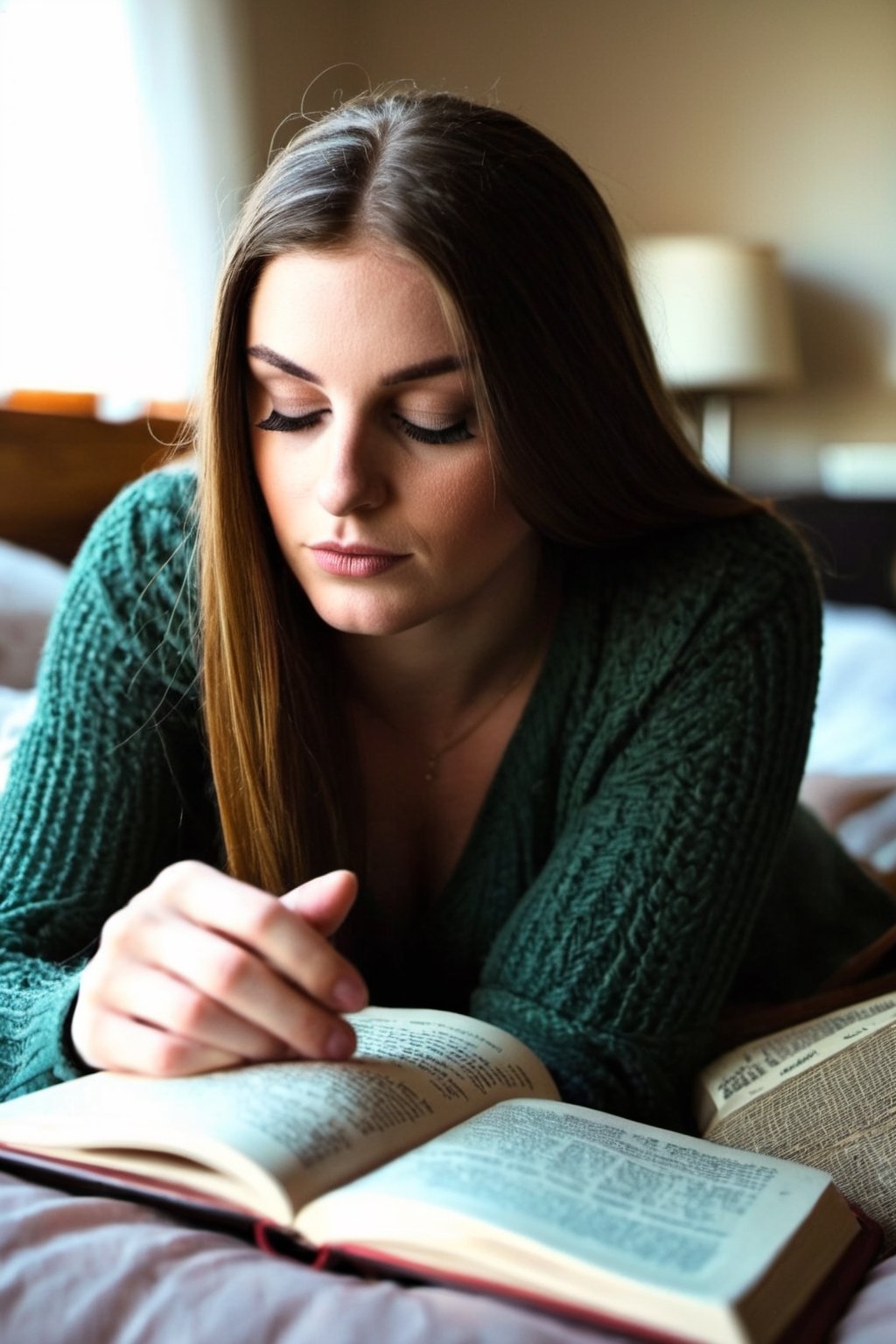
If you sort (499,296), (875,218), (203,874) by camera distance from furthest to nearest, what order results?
1. (875,218)
2. (499,296)
3. (203,874)

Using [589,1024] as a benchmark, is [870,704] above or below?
below

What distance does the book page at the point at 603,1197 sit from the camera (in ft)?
1.62

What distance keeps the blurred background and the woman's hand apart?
6.70 ft

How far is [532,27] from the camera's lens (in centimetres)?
329

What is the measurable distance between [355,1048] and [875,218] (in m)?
3.10

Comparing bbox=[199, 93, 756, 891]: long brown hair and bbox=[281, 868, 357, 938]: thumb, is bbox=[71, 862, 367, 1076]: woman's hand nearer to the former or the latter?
bbox=[281, 868, 357, 938]: thumb

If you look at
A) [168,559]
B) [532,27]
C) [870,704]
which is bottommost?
[870,704]

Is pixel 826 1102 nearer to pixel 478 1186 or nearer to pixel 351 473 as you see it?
pixel 478 1186

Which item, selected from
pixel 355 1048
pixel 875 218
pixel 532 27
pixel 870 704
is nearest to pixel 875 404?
pixel 875 218

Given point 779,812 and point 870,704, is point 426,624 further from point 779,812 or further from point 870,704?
point 870,704

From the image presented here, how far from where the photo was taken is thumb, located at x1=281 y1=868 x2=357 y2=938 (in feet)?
2.08

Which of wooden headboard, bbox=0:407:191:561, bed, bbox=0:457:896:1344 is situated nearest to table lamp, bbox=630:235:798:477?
wooden headboard, bbox=0:407:191:561

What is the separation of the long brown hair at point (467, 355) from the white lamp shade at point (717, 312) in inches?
84.5

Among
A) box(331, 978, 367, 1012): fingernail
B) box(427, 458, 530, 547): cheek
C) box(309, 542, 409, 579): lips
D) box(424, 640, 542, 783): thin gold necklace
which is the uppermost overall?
box(427, 458, 530, 547): cheek
